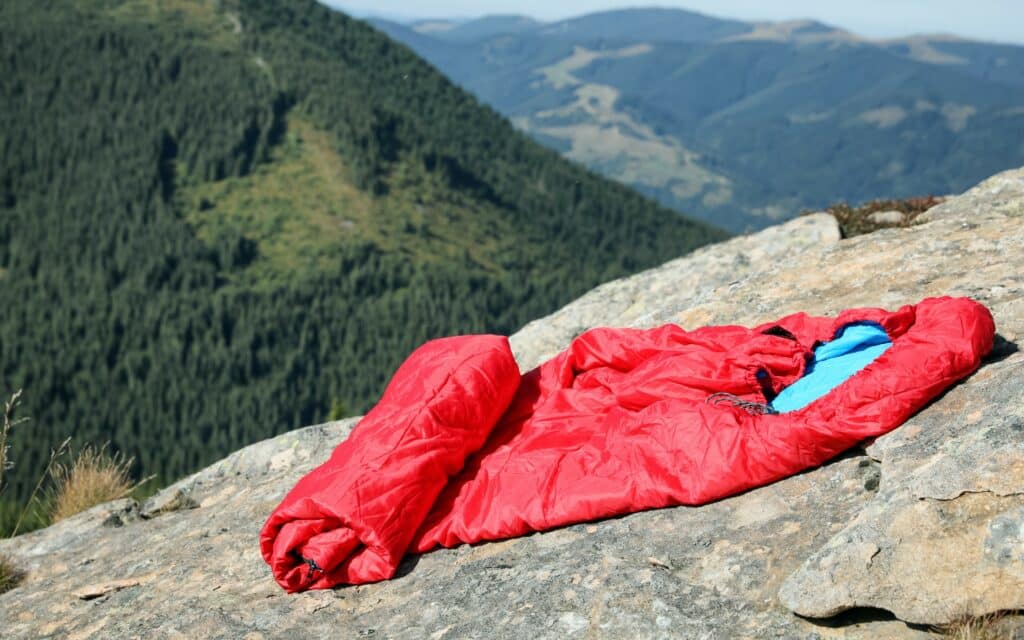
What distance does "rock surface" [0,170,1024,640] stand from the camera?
5.03m

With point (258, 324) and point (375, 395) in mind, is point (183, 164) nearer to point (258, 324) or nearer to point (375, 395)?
point (258, 324)

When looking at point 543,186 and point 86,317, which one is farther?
point 543,186

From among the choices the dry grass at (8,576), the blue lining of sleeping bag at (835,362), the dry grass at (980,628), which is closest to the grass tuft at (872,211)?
the blue lining of sleeping bag at (835,362)

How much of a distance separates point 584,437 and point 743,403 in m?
1.37

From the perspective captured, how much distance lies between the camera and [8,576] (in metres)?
8.25

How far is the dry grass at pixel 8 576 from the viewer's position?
8.14 meters

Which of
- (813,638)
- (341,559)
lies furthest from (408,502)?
(813,638)

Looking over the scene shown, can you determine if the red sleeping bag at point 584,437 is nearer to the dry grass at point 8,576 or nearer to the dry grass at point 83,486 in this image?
the dry grass at point 8,576

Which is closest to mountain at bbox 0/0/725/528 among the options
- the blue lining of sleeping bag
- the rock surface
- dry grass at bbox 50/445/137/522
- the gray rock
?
dry grass at bbox 50/445/137/522

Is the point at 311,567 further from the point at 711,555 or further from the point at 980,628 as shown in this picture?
the point at 980,628

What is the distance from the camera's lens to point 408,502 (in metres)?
6.73

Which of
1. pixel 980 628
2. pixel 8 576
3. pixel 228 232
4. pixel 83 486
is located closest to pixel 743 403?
pixel 980 628

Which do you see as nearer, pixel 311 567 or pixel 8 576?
pixel 311 567

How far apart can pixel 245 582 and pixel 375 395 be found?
114 meters
